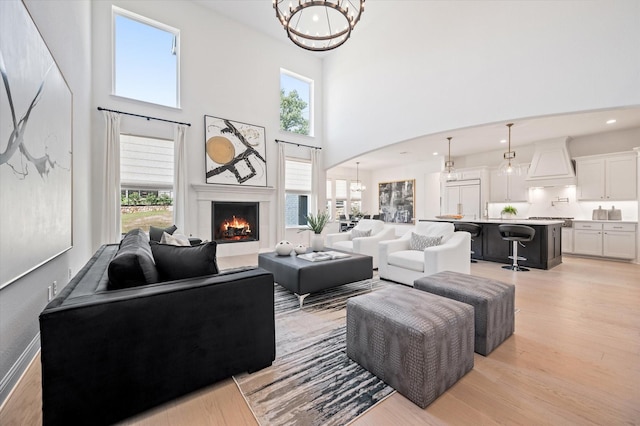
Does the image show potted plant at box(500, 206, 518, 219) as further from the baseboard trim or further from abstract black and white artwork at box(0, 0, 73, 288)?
the baseboard trim

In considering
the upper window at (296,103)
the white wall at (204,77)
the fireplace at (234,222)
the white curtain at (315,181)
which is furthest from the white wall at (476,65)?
the fireplace at (234,222)

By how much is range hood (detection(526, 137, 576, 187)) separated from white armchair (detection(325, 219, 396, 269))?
4634 mm

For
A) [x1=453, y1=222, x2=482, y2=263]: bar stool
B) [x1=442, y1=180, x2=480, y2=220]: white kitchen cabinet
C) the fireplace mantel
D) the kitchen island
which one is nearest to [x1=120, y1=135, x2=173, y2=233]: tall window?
the fireplace mantel

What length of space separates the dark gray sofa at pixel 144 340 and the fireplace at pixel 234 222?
417cm

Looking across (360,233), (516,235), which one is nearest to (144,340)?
(360,233)

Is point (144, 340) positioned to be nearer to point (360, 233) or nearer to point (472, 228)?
point (360, 233)

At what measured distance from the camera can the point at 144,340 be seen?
1.33m

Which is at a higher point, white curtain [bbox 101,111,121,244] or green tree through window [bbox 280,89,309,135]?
green tree through window [bbox 280,89,309,135]

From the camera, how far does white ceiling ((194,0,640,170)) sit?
16.4 ft

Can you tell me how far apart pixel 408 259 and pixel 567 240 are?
5348 millimetres

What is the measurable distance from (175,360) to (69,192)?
8.12 feet

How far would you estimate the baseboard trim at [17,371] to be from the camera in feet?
4.88

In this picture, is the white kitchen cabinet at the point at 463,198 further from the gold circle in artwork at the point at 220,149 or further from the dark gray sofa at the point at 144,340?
the dark gray sofa at the point at 144,340

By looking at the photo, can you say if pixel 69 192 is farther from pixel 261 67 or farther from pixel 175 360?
pixel 261 67
